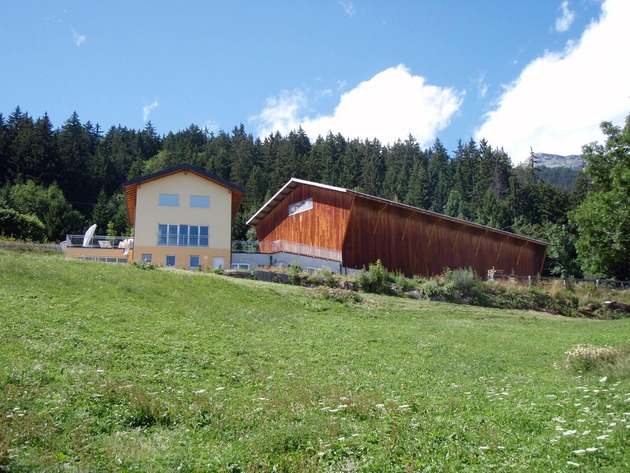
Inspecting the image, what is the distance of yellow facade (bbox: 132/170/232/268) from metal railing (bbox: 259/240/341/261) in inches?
188

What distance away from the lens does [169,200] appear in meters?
41.0

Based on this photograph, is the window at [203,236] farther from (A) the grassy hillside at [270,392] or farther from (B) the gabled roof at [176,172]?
(A) the grassy hillside at [270,392]

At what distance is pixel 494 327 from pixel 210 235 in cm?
2458

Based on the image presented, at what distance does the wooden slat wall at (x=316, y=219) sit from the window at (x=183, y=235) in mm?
7047

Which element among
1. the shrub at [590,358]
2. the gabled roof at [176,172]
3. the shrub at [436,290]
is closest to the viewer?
the shrub at [590,358]

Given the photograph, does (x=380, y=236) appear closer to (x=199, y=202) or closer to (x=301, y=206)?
(x=301, y=206)

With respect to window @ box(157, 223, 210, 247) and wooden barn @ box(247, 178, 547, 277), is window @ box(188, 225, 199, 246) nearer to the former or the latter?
window @ box(157, 223, 210, 247)

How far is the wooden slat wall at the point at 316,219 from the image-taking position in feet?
125

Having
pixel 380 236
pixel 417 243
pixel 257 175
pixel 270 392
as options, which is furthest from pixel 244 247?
pixel 257 175

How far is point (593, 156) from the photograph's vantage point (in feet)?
118

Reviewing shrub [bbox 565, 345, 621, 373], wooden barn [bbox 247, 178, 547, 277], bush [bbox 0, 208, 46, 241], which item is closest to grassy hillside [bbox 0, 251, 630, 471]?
shrub [bbox 565, 345, 621, 373]

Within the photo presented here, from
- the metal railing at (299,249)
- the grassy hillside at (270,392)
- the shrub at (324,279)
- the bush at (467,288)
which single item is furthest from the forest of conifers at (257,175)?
the grassy hillside at (270,392)

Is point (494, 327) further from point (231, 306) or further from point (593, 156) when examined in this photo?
point (593, 156)

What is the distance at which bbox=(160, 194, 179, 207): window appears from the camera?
134ft
